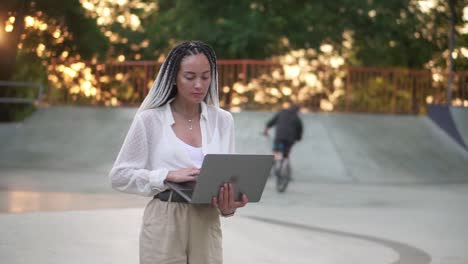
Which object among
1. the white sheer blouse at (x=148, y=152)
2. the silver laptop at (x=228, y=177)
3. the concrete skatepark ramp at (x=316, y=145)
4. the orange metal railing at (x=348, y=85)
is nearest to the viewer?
the silver laptop at (x=228, y=177)

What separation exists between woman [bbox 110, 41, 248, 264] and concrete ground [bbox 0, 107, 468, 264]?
402 cm

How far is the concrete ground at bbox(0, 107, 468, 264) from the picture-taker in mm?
8848

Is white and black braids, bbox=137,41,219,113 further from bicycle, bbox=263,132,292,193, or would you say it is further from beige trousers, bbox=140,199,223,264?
bicycle, bbox=263,132,292,193

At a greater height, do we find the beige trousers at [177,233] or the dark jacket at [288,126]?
the beige trousers at [177,233]

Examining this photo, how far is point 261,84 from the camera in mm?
26969

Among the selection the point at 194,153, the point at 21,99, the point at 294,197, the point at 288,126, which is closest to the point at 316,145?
the point at 288,126

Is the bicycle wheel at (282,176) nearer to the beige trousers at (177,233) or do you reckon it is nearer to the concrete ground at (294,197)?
the concrete ground at (294,197)

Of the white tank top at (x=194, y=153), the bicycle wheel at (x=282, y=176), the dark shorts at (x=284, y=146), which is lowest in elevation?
the bicycle wheel at (x=282, y=176)

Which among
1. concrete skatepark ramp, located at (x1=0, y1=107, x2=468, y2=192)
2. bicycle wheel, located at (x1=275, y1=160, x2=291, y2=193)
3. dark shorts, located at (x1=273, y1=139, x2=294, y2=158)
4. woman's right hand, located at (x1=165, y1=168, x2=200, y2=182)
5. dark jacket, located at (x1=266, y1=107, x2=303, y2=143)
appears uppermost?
woman's right hand, located at (x1=165, y1=168, x2=200, y2=182)

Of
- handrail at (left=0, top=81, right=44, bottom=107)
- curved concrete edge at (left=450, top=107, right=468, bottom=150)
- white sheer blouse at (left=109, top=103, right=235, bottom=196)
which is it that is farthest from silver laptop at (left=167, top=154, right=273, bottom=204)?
handrail at (left=0, top=81, right=44, bottom=107)

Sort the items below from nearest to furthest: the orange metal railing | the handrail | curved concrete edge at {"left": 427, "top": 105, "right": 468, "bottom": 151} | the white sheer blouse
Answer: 1. the white sheer blouse
2. curved concrete edge at {"left": 427, "top": 105, "right": 468, "bottom": 151}
3. the handrail
4. the orange metal railing

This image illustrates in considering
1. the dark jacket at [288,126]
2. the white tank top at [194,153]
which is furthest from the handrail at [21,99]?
the white tank top at [194,153]

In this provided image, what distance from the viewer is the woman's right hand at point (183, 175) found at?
12.3ft

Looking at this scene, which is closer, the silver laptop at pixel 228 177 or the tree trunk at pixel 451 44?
the silver laptop at pixel 228 177
